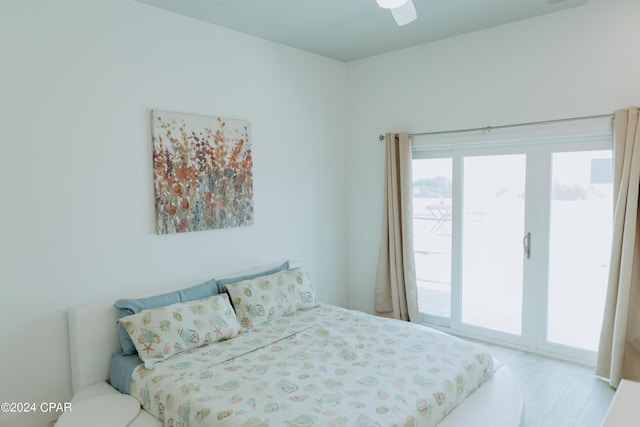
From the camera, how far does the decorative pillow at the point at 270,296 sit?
3.08 meters

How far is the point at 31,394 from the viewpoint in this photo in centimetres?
253

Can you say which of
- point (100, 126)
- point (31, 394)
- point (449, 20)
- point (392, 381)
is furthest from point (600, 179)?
point (31, 394)

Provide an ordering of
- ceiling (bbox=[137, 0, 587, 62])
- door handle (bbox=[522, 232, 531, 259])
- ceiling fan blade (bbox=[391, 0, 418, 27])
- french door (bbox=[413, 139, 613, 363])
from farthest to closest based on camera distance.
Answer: door handle (bbox=[522, 232, 531, 259]), french door (bbox=[413, 139, 613, 363]), ceiling (bbox=[137, 0, 587, 62]), ceiling fan blade (bbox=[391, 0, 418, 27])

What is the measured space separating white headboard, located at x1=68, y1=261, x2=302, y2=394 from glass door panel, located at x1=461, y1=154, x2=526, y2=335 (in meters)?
3.00

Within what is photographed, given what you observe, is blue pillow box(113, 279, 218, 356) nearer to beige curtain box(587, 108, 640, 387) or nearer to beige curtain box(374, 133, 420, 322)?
beige curtain box(374, 133, 420, 322)

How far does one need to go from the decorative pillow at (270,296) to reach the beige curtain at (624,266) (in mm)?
2165

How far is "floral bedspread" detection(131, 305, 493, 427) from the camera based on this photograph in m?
1.96

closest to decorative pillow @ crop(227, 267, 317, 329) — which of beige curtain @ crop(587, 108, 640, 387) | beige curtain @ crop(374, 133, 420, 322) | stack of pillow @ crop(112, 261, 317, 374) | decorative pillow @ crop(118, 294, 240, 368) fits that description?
stack of pillow @ crop(112, 261, 317, 374)

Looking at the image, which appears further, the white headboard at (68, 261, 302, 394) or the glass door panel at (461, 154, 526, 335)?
the glass door panel at (461, 154, 526, 335)

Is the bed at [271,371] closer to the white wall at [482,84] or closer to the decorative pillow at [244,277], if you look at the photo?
the decorative pillow at [244,277]

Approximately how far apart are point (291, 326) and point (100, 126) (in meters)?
1.87

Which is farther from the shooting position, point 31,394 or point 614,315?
point 614,315

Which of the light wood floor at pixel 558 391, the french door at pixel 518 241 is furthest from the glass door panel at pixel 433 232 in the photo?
the light wood floor at pixel 558 391

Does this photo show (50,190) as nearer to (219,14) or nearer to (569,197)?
(219,14)
